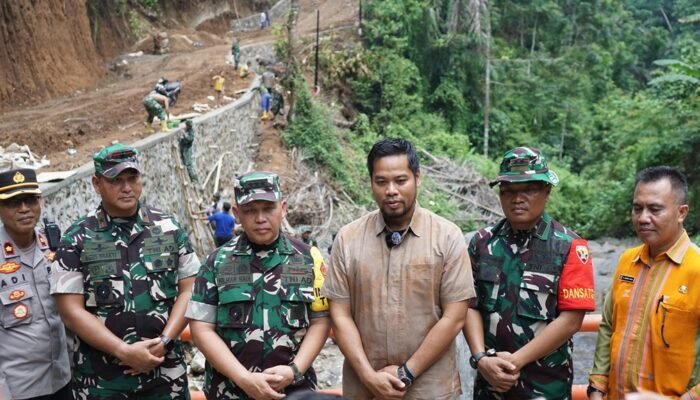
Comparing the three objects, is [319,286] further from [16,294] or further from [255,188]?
[16,294]

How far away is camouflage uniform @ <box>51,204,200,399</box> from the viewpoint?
2652mm

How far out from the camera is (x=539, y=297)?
2.53m

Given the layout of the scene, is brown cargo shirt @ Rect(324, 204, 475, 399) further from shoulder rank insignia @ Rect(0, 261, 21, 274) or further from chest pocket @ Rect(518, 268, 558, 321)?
shoulder rank insignia @ Rect(0, 261, 21, 274)

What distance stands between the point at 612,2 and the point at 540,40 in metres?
3.98

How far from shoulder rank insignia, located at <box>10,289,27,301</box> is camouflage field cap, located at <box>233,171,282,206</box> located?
3.89 ft

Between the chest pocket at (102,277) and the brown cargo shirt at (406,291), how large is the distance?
98 centimetres

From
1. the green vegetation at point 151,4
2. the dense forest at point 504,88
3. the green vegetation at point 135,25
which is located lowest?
the dense forest at point 504,88

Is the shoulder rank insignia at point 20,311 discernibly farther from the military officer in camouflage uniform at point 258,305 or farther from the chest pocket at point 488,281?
the chest pocket at point 488,281

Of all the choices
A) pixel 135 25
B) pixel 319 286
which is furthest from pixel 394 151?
pixel 135 25

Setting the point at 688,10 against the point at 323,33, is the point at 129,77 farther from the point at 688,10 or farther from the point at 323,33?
the point at 688,10

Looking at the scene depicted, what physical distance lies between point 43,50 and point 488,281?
15.9 metres

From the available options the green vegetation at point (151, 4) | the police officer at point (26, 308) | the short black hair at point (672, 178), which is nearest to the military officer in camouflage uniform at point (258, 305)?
the police officer at point (26, 308)

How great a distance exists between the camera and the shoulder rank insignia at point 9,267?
9.10 ft

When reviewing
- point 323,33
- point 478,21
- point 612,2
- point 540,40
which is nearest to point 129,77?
point 323,33
